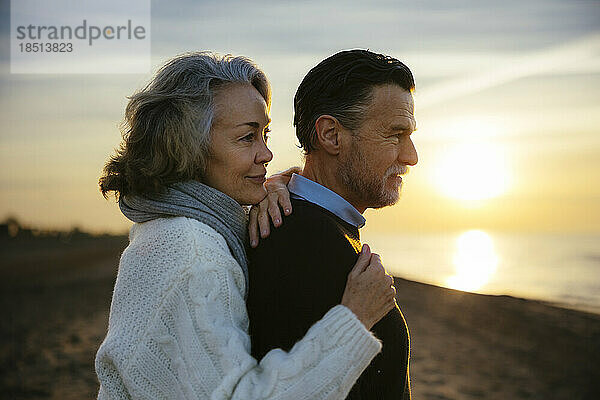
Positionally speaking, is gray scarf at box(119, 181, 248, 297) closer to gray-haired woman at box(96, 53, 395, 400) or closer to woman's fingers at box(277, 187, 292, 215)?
gray-haired woman at box(96, 53, 395, 400)

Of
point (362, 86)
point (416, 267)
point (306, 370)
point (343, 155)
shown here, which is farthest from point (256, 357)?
point (416, 267)

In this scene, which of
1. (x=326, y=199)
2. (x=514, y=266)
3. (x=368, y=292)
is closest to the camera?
(x=368, y=292)

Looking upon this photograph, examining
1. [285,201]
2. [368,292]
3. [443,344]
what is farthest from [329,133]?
[443,344]

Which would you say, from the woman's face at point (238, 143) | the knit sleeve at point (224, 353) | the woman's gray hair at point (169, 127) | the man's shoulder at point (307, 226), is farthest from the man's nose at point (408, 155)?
the knit sleeve at point (224, 353)

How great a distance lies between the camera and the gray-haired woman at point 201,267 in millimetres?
1847

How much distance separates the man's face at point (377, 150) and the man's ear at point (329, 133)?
3 centimetres

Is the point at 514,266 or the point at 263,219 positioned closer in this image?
the point at 263,219

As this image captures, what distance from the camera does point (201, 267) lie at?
1.91 metres

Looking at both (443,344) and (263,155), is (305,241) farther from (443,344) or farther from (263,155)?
(443,344)

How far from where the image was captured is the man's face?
261 cm

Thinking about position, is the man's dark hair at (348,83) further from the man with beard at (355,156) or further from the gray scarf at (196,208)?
the gray scarf at (196,208)

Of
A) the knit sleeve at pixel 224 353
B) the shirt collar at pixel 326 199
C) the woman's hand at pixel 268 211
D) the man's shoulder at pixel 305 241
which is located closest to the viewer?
the knit sleeve at pixel 224 353

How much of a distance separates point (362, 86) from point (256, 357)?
108cm

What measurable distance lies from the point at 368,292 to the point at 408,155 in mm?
774
